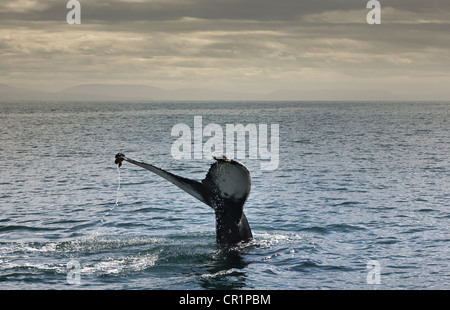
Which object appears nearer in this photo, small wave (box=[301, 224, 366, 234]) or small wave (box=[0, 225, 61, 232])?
small wave (box=[301, 224, 366, 234])

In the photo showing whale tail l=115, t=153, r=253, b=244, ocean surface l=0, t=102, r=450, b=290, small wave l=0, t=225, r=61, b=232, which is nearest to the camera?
whale tail l=115, t=153, r=253, b=244

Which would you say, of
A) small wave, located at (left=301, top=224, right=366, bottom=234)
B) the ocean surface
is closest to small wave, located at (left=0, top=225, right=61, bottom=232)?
the ocean surface

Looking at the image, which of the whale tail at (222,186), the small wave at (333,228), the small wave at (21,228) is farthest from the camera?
the small wave at (21,228)

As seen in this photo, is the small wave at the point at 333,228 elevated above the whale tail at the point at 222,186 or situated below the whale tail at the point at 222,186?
below

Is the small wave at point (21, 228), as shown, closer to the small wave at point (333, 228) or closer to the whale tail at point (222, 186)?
the whale tail at point (222, 186)

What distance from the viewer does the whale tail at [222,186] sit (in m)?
13.0

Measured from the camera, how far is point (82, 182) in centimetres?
3228

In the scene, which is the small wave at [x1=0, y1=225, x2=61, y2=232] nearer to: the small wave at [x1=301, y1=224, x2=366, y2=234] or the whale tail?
the whale tail

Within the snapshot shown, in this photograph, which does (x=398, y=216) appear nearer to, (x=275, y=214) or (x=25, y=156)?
(x=275, y=214)

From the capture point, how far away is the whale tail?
13.0 metres

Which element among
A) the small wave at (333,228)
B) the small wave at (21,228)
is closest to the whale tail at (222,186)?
the small wave at (333,228)

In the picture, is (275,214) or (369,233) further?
(275,214)
